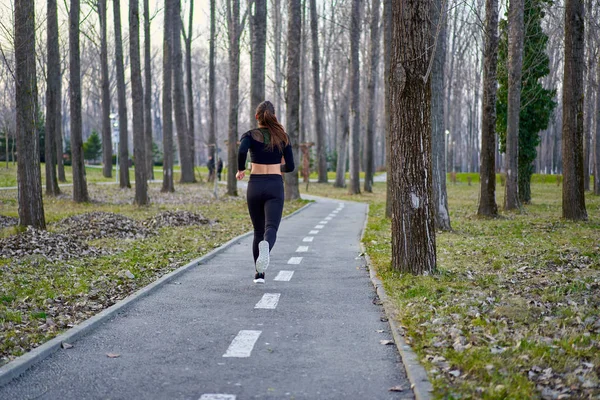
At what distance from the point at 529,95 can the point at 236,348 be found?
922 inches

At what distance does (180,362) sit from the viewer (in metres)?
5.07

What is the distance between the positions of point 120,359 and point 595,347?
392 centimetres

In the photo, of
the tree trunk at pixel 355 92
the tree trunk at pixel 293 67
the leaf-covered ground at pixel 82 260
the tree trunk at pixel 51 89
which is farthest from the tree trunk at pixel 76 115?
the tree trunk at pixel 355 92

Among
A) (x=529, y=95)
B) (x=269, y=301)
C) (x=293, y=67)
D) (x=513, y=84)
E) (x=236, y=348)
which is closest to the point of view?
(x=236, y=348)

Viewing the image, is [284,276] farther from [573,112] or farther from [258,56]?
[258,56]

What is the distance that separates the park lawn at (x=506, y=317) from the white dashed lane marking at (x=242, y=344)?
1.43 meters

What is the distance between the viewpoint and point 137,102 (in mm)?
21469

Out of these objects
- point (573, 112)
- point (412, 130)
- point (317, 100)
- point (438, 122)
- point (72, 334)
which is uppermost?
point (317, 100)

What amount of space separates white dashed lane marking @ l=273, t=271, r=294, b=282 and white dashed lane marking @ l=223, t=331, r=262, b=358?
9.49 ft

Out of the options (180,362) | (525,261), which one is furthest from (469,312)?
(525,261)

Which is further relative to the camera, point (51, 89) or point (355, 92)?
point (355, 92)

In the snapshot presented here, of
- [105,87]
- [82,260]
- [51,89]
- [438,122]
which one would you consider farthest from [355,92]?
[82,260]

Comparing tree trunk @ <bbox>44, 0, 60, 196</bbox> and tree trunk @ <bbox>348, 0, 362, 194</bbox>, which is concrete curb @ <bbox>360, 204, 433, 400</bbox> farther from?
tree trunk @ <bbox>348, 0, 362, 194</bbox>

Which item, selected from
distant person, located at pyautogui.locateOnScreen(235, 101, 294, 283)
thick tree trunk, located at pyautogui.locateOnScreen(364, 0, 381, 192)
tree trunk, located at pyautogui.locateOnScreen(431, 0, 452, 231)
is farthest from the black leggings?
thick tree trunk, located at pyautogui.locateOnScreen(364, 0, 381, 192)
